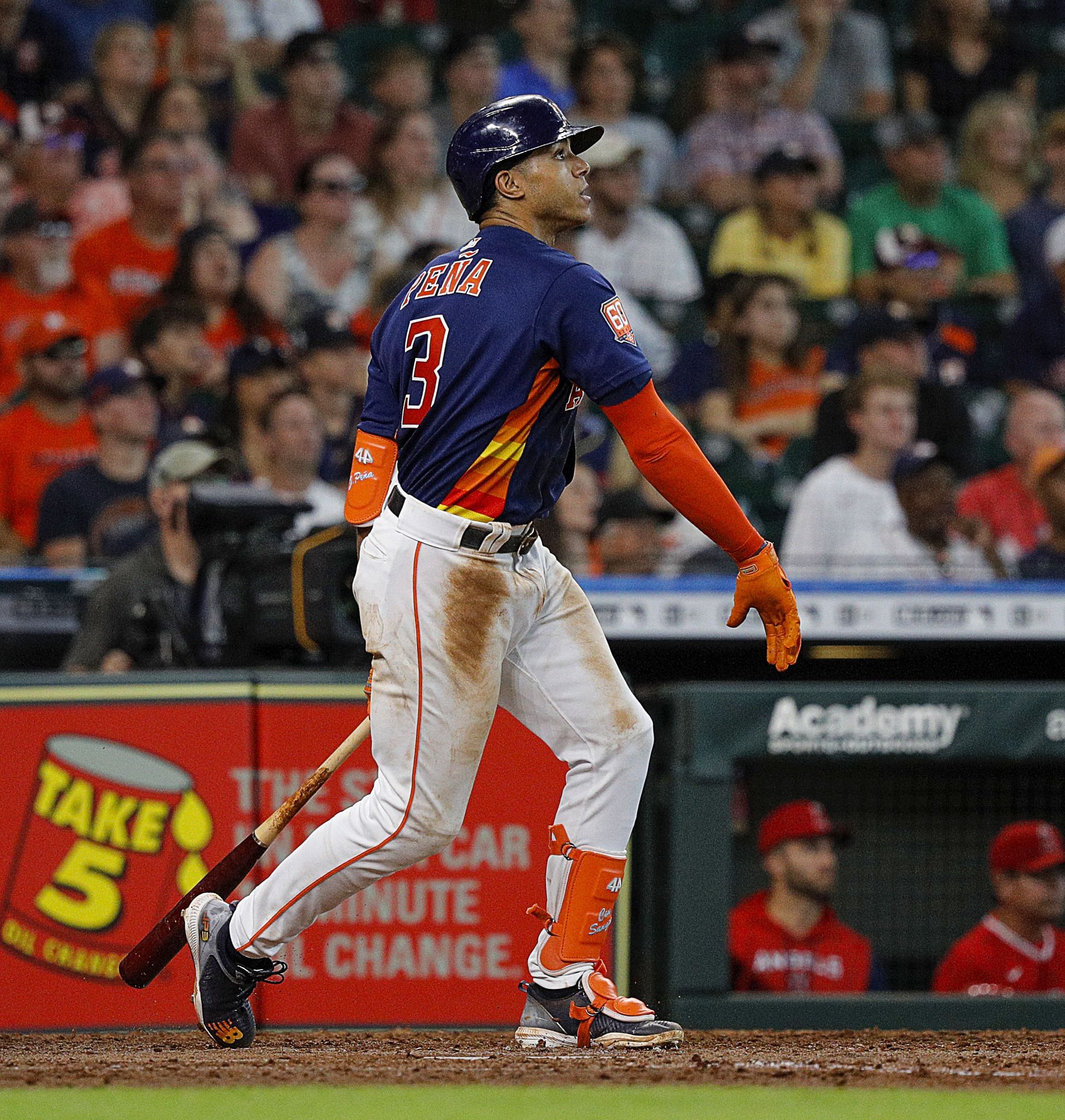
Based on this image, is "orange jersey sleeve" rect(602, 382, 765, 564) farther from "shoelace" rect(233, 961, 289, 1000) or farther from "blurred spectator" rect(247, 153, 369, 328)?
"blurred spectator" rect(247, 153, 369, 328)

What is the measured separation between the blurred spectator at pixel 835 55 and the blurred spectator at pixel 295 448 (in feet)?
14.6

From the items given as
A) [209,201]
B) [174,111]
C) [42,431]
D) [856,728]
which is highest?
[174,111]

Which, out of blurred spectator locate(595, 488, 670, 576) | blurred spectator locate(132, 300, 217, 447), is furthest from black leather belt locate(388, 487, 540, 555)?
blurred spectator locate(132, 300, 217, 447)

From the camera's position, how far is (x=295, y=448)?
6.72 m

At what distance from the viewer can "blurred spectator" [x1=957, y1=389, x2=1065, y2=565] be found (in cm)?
715

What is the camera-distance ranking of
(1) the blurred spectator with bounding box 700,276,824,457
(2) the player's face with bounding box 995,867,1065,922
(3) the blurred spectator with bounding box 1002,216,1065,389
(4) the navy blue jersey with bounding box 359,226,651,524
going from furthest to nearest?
(3) the blurred spectator with bounding box 1002,216,1065,389 → (1) the blurred spectator with bounding box 700,276,824,457 → (2) the player's face with bounding box 995,867,1065,922 → (4) the navy blue jersey with bounding box 359,226,651,524

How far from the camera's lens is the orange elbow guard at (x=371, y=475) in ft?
12.3

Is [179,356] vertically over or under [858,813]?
over

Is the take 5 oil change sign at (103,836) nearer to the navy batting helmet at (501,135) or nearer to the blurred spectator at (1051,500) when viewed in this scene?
the navy batting helmet at (501,135)

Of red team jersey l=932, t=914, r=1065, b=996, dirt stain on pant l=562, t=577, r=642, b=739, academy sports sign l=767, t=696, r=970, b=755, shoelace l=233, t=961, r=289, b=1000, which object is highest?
dirt stain on pant l=562, t=577, r=642, b=739

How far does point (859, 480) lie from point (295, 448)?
219 cm

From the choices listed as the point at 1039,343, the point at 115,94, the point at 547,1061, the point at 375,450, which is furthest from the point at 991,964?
the point at 115,94

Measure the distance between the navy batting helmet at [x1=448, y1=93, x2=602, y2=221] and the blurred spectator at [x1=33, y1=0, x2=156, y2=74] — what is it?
5882 millimetres

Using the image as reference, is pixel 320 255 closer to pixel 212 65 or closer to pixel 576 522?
pixel 212 65
